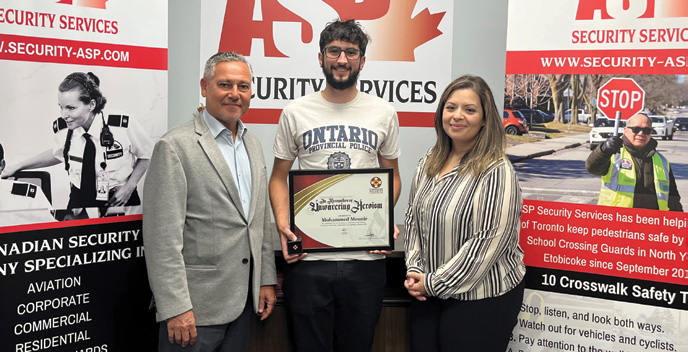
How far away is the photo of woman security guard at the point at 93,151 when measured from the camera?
2480 millimetres

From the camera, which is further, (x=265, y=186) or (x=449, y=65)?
(x=449, y=65)

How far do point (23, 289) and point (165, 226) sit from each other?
2.84ft

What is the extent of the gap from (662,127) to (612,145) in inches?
9.0

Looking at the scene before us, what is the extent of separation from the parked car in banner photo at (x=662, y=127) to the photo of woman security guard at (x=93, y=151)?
8.12 feet

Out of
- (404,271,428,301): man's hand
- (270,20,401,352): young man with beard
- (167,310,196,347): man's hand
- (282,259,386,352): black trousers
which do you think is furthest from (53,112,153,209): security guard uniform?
(404,271,428,301): man's hand

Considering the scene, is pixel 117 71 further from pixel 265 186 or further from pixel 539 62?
pixel 539 62

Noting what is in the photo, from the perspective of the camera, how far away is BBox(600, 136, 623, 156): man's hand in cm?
266

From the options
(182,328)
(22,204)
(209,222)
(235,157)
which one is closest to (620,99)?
(235,157)

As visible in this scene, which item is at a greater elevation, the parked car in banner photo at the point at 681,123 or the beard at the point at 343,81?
the beard at the point at 343,81

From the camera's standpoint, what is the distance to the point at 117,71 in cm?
261

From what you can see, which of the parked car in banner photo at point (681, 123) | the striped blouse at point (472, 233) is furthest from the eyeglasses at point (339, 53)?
the parked car in banner photo at point (681, 123)

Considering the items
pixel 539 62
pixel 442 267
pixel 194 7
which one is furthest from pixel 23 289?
pixel 539 62

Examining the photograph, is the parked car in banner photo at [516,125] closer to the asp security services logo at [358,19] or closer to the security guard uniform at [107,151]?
A: the asp security services logo at [358,19]

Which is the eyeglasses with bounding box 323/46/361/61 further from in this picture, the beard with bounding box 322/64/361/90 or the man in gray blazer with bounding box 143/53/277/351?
the man in gray blazer with bounding box 143/53/277/351
